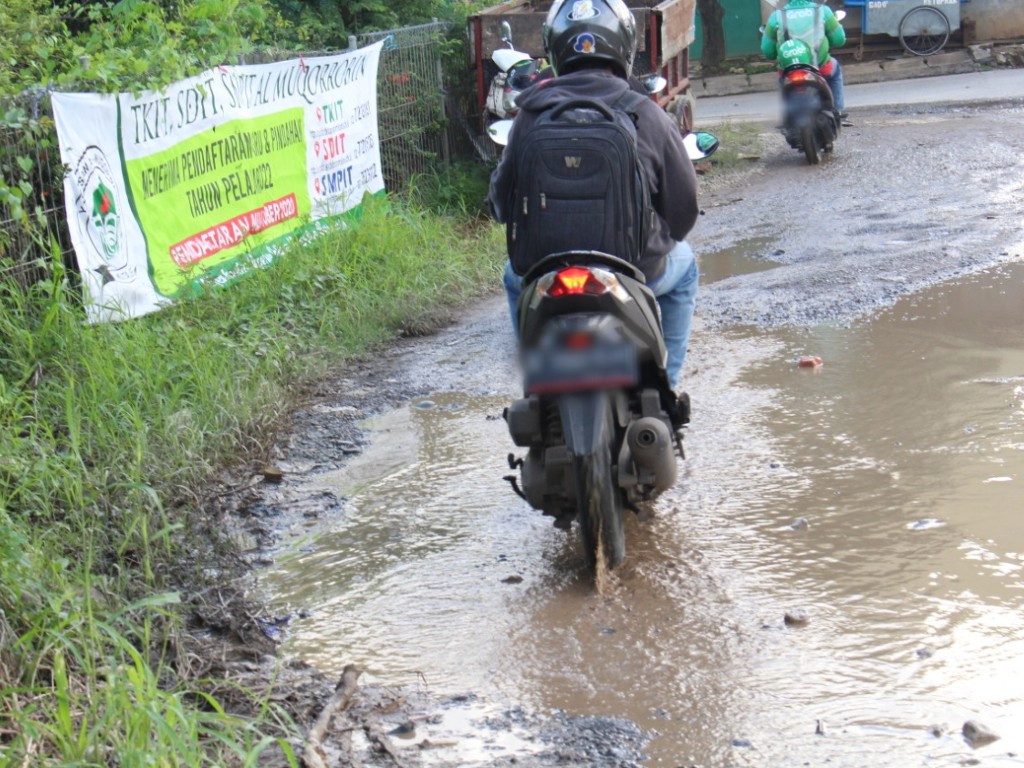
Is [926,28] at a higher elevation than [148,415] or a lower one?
higher

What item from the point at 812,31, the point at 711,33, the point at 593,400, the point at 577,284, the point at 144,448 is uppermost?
the point at 812,31

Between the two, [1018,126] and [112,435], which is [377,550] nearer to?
[112,435]

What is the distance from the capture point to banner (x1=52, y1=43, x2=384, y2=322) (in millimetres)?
6609

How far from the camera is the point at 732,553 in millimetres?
4562

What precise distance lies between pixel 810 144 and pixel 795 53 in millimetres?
994

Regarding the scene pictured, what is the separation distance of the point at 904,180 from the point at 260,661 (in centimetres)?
850

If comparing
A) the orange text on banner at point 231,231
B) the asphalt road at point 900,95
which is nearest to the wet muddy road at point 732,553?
the orange text on banner at point 231,231

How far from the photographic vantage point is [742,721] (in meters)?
3.50

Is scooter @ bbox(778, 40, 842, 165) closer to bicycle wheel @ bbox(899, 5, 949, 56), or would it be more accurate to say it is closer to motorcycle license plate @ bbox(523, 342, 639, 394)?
bicycle wheel @ bbox(899, 5, 949, 56)

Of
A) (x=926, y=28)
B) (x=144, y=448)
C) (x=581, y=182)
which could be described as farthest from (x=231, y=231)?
(x=926, y=28)

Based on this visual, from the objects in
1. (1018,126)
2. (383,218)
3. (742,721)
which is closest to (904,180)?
(1018,126)

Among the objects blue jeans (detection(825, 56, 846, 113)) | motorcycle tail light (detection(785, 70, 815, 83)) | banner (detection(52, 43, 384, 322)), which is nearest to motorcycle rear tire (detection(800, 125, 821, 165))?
motorcycle tail light (detection(785, 70, 815, 83))

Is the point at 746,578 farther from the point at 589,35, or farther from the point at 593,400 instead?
the point at 589,35

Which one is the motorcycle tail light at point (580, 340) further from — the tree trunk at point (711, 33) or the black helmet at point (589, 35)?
the tree trunk at point (711, 33)
